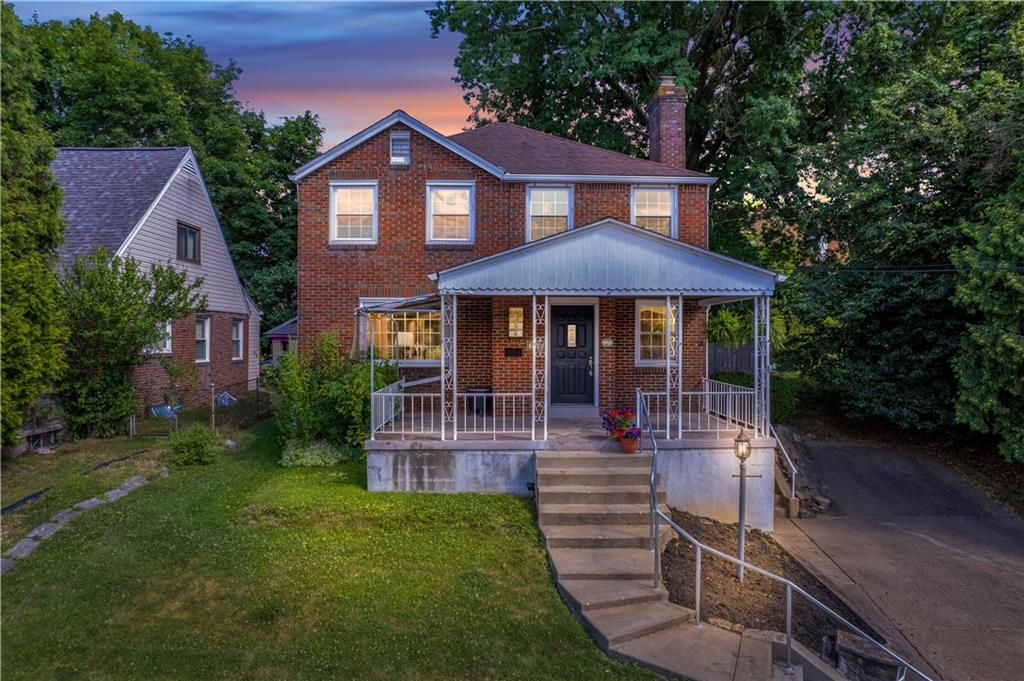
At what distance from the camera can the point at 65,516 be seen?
7.45 metres

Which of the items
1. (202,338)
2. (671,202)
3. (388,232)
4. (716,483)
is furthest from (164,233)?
(716,483)

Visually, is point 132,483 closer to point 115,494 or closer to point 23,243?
point 115,494

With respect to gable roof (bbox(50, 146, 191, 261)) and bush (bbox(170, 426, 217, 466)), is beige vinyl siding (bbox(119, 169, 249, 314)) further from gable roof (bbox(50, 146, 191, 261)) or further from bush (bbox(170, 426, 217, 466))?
bush (bbox(170, 426, 217, 466))

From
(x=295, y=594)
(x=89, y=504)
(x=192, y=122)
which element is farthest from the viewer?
(x=192, y=122)

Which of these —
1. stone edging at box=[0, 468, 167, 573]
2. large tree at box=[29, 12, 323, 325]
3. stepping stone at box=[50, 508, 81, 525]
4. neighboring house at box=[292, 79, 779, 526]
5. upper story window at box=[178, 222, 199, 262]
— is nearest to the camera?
stone edging at box=[0, 468, 167, 573]

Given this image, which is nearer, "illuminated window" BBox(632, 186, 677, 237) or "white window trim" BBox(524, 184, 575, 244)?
"white window trim" BBox(524, 184, 575, 244)

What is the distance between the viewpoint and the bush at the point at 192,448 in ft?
33.0


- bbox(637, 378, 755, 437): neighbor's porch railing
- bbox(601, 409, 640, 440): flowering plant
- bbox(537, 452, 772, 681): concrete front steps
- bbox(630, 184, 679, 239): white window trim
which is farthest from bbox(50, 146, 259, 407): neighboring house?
bbox(630, 184, 679, 239): white window trim

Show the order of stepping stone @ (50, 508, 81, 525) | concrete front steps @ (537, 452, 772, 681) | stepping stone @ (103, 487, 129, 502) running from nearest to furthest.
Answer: concrete front steps @ (537, 452, 772, 681) → stepping stone @ (50, 508, 81, 525) → stepping stone @ (103, 487, 129, 502)

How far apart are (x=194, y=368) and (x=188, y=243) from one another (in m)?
4.12

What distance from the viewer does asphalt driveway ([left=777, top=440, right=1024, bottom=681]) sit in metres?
5.99

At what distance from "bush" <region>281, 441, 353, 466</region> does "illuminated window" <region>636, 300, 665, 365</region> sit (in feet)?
22.0

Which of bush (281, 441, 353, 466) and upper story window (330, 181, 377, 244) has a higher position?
upper story window (330, 181, 377, 244)

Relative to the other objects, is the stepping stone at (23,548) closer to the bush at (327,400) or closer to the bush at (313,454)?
the bush at (313,454)
